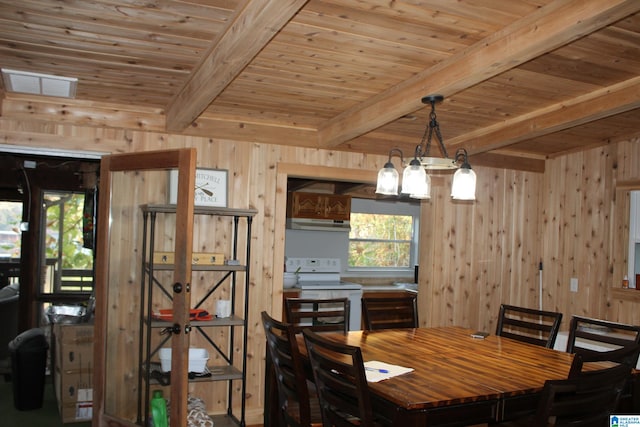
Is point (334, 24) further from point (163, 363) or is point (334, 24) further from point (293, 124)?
point (163, 363)

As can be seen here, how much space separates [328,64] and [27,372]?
11.4 feet

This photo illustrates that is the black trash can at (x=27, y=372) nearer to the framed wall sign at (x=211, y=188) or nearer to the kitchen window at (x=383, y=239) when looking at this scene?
the framed wall sign at (x=211, y=188)

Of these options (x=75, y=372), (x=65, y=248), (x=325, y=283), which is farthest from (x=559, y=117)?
(x=65, y=248)

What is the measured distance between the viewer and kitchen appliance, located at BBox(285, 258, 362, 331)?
662 cm

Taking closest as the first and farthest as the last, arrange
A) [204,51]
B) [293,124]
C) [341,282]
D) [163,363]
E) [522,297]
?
[204,51]
[163,363]
[293,124]
[522,297]
[341,282]

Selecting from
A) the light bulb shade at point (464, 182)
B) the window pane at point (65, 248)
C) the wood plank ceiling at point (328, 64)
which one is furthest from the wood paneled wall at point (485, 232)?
the window pane at point (65, 248)

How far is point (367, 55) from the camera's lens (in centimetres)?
303

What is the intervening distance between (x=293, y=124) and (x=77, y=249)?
3.15 metres

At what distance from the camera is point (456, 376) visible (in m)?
2.79

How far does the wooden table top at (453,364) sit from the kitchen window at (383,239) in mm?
3668

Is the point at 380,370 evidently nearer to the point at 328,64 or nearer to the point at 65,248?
the point at 328,64

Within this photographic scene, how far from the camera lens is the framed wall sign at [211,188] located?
169 inches

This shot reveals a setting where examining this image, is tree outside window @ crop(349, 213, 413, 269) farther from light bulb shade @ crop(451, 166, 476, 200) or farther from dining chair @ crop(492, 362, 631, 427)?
dining chair @ crop(492, 362, 631, 427)

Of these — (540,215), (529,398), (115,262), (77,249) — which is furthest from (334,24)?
(77,249)
